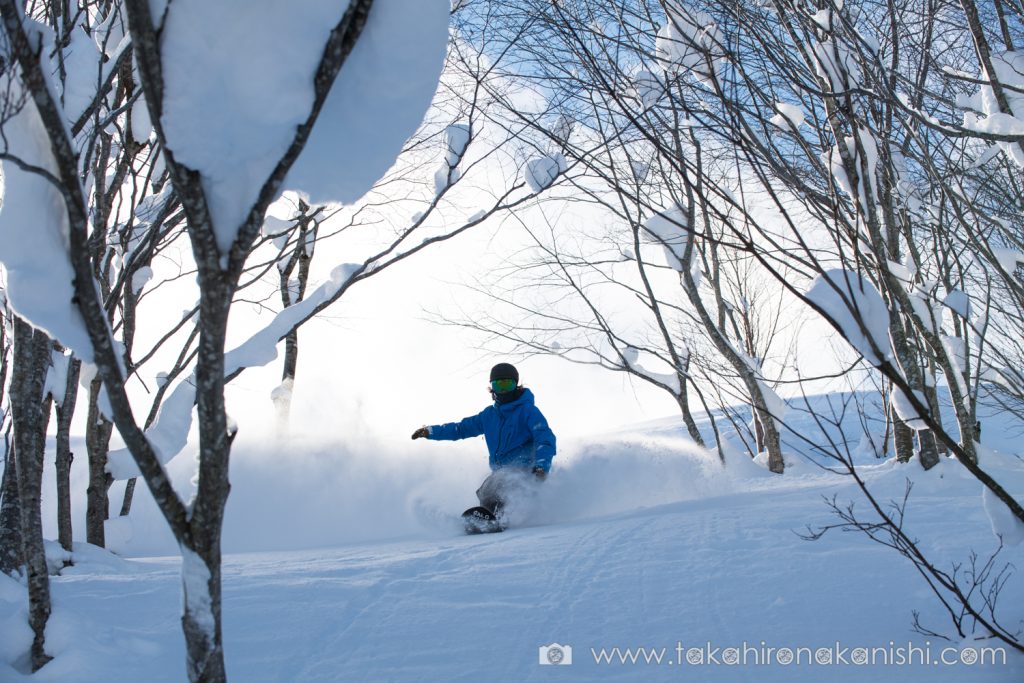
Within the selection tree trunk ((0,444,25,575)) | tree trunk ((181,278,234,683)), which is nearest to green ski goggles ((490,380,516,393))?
tree trunk ((0,444,25,575))

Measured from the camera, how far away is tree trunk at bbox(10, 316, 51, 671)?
8.25 ft

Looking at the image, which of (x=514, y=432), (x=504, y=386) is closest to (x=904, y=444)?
(x=514, y=432)

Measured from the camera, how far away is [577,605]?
289cm

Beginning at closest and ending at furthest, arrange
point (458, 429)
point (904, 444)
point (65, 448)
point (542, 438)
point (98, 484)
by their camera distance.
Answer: point (65, 448) < point (98, 484) < point (542, 438) < point (904, 444) < point (458, 429)

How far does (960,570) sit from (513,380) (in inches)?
163

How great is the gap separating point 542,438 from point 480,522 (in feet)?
3.80

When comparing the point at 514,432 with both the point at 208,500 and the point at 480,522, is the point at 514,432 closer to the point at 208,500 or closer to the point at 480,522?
the point at 480,522

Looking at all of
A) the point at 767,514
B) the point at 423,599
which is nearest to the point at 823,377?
the point at 423,599

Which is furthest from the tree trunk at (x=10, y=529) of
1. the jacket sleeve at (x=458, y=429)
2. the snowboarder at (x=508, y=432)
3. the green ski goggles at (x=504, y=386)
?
the green ski goggles at (x=504, y=386)

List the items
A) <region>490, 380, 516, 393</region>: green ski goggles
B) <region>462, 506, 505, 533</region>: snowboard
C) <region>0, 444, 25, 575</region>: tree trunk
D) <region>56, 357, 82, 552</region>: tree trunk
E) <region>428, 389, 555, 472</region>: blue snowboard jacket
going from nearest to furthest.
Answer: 1. <region>0, 444, 25, 575</region>: tree trunk
2. <region>56, 357, 82, 552</region>: tree trunk
3. <region>462, 506, 505, 533</region>: snowboard
4. <region>428, 389, 555, 472</region>: blue snowboard jacket
5. <region>490, 380, 516, 393</region>: green ski goggles

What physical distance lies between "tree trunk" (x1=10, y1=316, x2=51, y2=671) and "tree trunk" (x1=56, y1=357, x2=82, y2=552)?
89 cm

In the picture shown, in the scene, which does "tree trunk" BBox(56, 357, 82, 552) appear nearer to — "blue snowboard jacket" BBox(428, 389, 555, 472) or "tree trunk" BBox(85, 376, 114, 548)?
"tree trunk" BBox(85, 376, 114, 548)

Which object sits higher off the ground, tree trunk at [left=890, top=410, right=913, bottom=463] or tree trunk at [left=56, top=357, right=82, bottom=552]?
tree trunk at [left=56, top=357, right=82, bottom=552]

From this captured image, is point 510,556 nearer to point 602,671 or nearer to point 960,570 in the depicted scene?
point 602,671
